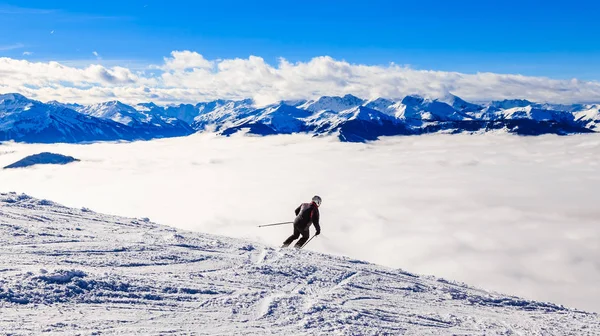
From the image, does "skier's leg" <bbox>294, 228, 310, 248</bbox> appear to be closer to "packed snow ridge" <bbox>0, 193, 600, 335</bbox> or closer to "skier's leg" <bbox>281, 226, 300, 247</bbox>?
"skier's leg" <bbox>281, 226, 300, 247</bbox>

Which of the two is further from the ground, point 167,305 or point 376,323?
point 167,305

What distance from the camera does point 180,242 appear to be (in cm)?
1512

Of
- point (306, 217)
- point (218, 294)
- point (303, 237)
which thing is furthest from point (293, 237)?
point (218, 294)

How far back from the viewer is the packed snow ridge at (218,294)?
800 centimetres

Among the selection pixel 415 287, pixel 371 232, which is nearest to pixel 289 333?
pixel 415 287

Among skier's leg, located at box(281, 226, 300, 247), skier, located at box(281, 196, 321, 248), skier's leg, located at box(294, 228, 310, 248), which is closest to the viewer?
skier, located at box(281, 196, 321, 248)

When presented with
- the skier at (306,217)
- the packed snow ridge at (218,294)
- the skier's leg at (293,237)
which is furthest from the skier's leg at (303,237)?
the packed snow ridge at (218,294)

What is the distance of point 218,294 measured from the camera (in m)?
9.79

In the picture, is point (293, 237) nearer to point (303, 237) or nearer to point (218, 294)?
point (303, 237)

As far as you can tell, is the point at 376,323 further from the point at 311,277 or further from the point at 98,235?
the point at 98,235

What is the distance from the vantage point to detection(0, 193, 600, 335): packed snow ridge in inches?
315

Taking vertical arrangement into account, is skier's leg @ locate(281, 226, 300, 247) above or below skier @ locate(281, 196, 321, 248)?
below

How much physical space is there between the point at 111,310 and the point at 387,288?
23.8ft

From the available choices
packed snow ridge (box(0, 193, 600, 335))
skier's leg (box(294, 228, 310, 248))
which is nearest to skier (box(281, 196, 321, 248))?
skier's leg (box(294, 228, 310, 248))
